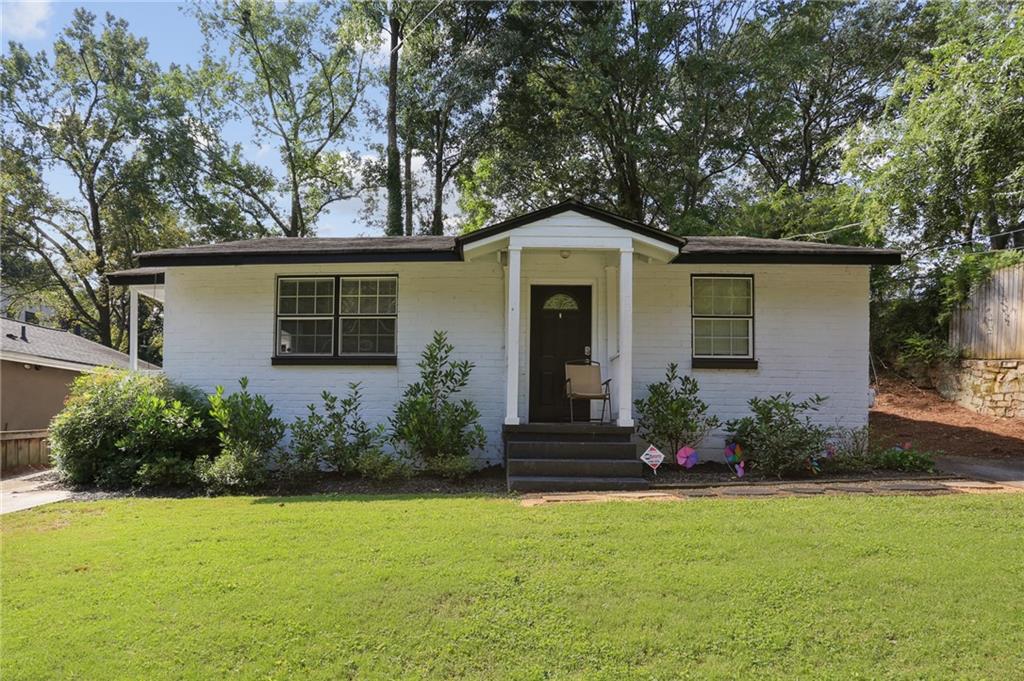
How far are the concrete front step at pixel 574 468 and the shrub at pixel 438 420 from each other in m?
0.73

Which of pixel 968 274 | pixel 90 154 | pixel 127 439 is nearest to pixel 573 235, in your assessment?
pixel 127 439

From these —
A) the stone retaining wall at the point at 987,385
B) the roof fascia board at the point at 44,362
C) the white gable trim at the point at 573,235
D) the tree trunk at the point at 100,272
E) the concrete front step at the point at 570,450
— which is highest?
the tree trunk at the point at 100,272

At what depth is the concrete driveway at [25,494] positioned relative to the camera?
6.51m

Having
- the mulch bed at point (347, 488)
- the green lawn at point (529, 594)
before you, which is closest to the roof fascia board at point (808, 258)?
the green lawn at point (529, 594)

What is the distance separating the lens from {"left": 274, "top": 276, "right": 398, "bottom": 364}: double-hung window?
29.3 feet

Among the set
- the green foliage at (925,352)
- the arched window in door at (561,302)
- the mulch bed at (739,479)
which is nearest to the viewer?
the mulch bed at (739,479)

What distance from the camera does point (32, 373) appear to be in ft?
42.8

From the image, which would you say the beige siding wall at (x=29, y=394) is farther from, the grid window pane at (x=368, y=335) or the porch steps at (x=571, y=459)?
the porch steps at (x=571, y=459)

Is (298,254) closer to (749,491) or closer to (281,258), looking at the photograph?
(281,258)

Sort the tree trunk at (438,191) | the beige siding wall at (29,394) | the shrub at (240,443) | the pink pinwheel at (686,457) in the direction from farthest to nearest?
1. the tree trunk at (438,191)
2. the beige siding wall at (29,394)
3. the pink pinwheel at (686,457)
4. the shrub at (240,443)

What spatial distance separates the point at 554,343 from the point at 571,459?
2336 millimetres

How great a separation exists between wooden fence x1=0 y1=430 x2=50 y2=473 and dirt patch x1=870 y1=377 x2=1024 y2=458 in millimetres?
14267

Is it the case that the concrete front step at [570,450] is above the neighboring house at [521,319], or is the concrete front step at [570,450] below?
below

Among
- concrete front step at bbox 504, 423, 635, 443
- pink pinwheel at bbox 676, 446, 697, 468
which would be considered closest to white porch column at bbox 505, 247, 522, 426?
concrete front step at bbox 504, 423, 635, 443
